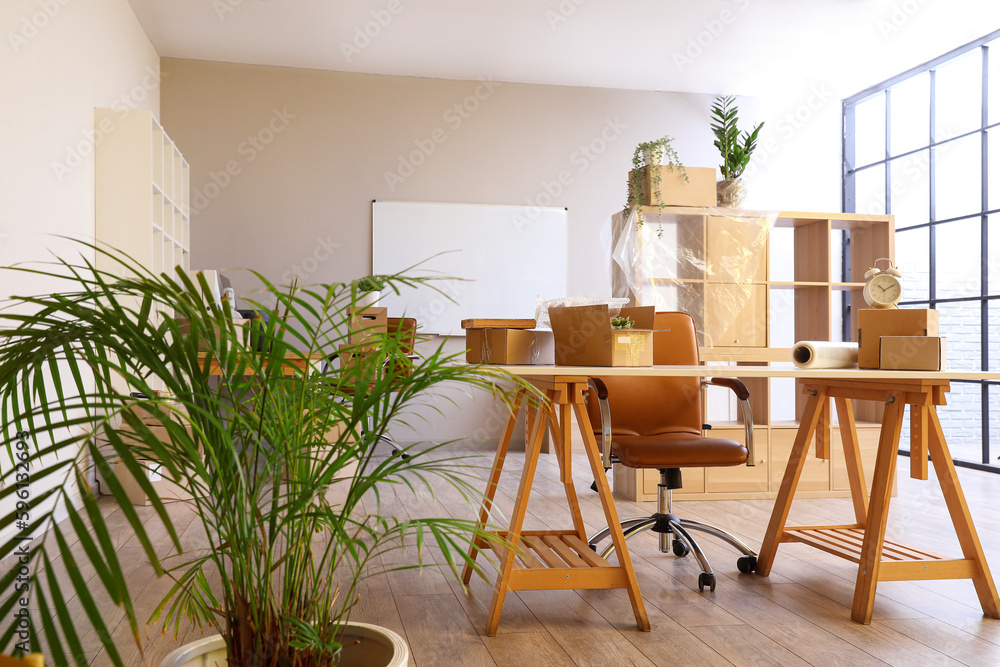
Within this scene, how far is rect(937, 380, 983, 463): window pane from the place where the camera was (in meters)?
5.64

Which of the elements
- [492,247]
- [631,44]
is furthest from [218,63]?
[631,44]

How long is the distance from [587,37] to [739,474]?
10.8ft

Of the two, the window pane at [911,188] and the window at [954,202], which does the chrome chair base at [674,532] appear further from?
the window pane at [911,188]

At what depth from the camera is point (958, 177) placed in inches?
232

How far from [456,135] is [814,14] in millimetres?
2774

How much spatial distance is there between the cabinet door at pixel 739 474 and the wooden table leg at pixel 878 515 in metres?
1.88

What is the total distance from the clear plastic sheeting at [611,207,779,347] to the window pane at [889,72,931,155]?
8.46ft

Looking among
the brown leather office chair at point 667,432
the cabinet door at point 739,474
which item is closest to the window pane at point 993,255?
the cabinet door at point 739,474

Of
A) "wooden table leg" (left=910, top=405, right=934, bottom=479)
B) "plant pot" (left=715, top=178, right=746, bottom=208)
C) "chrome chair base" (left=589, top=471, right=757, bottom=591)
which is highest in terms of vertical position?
"plant pot" (left=715, top=178, right=746, bottom=208)

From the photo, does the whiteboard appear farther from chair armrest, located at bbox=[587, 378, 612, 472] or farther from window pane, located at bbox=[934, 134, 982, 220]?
chair armrest, located at bbox=[587, 378, 612, 472]

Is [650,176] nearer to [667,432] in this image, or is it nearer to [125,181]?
[667,432]

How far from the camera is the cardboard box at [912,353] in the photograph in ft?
8.20

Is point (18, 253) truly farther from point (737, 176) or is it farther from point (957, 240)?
point (957, 240)

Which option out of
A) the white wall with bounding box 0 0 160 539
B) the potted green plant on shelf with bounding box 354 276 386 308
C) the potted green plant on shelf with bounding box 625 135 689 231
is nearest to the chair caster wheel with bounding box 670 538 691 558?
the potted green plant on shelf with bounding box 354 276 386 308
